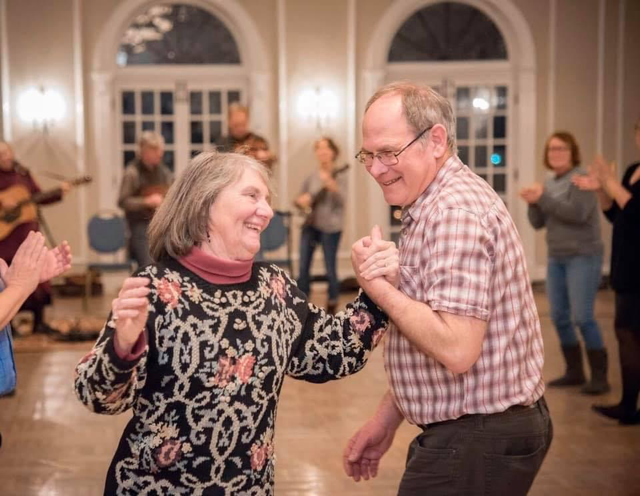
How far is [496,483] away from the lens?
2223mm

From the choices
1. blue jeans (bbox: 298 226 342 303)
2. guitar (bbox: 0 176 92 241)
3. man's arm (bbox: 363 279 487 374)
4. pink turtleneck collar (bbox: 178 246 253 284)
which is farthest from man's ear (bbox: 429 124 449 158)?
blue jeans (bbox: 298 226 342 303)

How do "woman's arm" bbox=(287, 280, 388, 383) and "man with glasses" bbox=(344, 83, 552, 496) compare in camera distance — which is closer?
"man with glasses" bbox=(344, 83, 552, 496)

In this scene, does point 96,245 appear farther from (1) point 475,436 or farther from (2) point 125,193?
(1) point 475,436

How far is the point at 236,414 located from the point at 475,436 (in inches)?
20.6

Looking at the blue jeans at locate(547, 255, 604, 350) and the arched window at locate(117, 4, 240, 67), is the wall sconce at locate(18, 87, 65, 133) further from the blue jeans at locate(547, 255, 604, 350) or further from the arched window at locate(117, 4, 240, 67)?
the blue jeans at locate(547, 255, 604, 350)

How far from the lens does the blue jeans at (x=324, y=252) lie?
9.17m

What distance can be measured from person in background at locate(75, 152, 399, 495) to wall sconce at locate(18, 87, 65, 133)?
929 cm

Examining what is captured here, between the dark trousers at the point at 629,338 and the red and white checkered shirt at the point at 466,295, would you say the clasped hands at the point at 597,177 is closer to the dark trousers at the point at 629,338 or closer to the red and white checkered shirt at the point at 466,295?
the dark trousers at the point at 629,338

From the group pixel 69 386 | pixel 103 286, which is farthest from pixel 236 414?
pixel 103 286

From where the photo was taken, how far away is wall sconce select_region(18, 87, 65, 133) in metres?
11.1

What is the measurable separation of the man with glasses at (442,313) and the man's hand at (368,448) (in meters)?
0.28

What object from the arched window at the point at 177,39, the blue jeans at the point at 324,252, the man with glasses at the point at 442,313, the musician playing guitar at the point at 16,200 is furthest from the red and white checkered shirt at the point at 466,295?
the arched window at the point at 177,39

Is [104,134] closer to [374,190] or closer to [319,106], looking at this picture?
[319,106]

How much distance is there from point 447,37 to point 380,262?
9.92 metres
